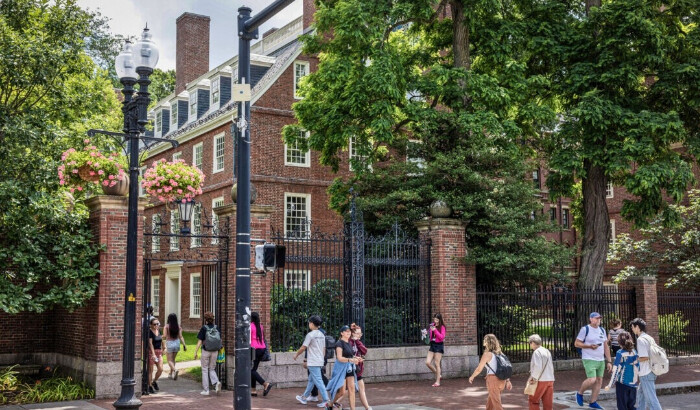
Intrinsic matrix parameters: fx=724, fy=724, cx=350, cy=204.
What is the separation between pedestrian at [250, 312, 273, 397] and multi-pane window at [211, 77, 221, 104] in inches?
907

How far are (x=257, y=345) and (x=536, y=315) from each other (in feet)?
29.8

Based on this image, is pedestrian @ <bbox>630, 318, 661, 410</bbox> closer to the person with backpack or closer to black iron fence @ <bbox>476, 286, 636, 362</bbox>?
the person with backpack

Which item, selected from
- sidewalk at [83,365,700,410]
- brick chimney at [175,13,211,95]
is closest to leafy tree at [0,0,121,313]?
sidewalk at [83,365,700,410]

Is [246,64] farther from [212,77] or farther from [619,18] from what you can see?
[212,77]

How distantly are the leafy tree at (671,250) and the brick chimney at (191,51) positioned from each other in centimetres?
2455

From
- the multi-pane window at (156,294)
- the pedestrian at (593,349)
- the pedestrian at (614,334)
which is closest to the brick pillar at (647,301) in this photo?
the pedestrian at (614,334)

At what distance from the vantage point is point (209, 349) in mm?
14680

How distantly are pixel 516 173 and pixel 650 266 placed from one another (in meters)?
12.3

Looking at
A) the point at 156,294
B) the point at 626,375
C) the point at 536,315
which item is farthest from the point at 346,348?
the point at 156,294

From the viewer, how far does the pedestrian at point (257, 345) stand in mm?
14352

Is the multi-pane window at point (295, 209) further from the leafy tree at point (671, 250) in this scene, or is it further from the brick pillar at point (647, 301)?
the brick pillar at point (647, 301)

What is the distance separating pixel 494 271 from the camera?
65.5 feet

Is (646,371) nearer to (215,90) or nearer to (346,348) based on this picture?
(346,348)

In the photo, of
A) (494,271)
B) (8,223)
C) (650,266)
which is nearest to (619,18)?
(494,271)
